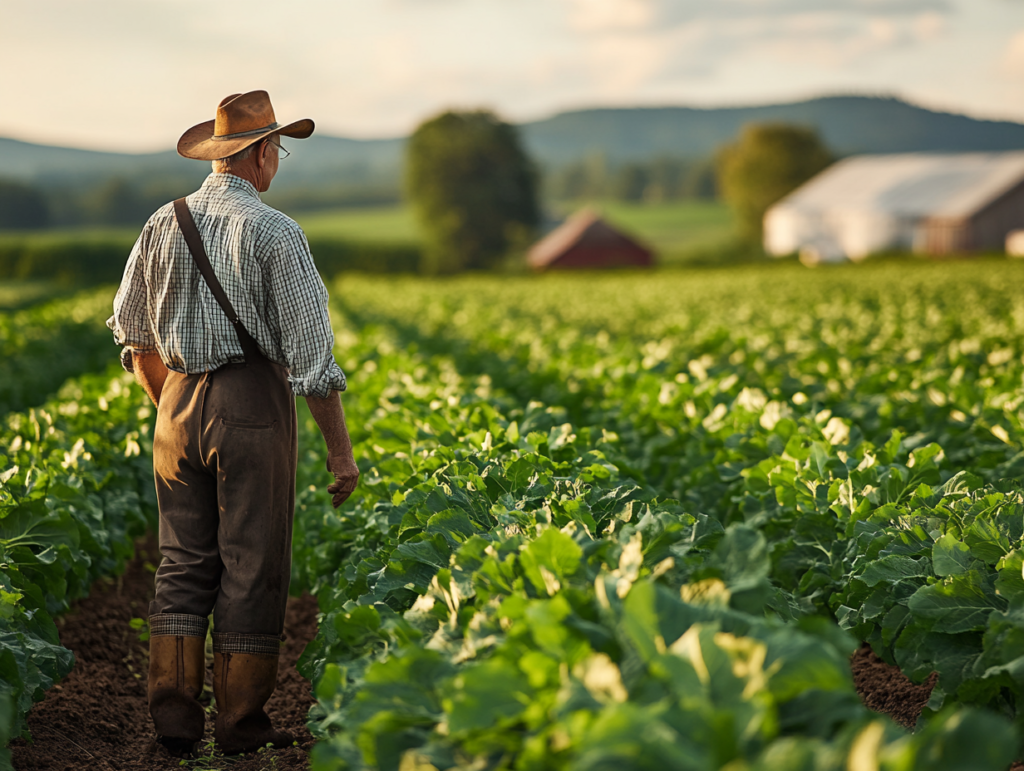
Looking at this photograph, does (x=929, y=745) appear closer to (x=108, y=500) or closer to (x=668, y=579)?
(x=668, y=579)

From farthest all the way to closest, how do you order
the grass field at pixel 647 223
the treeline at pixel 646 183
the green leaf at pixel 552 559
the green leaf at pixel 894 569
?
1. the treeline at pixel 646 183
2. the grass field at pixel 647 223
3. the green leaf at pixel 894 569
4. the green leaf at pixel 552 559

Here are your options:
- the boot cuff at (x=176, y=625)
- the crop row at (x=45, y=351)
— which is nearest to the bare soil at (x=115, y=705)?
the boot cuff at (x=176, y=625)

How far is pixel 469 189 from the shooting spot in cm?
8069

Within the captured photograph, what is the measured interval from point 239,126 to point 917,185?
73705 millimetres

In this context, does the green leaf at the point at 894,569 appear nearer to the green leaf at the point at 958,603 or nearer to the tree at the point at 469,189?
the green leaf at the point at 958,603

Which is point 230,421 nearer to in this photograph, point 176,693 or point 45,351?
point 176,693

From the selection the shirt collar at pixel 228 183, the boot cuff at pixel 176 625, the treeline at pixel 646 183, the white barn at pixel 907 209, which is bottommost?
the boot cuff at pixel 176 625

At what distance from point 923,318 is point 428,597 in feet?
51.4

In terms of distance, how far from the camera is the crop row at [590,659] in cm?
156

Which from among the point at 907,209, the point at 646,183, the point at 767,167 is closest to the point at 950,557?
the point at 907,209

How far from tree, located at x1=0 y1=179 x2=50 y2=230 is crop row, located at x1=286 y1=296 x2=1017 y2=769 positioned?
100212 mm

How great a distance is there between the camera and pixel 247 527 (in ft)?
11.3

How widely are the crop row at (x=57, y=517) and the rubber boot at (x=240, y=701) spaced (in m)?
0.54

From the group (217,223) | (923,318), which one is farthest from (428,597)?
(923,318)
